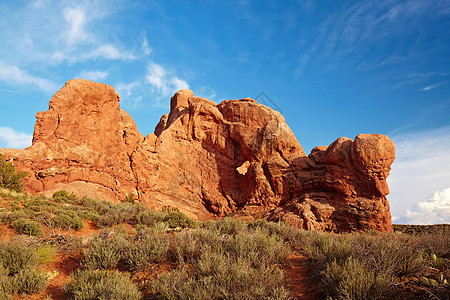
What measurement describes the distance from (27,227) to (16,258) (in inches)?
179

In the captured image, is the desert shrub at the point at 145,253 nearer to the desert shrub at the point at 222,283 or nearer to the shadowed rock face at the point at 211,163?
the desert shrub at the point at 222,283

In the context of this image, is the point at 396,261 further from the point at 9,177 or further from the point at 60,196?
the point at 9,177

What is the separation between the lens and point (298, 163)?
29.5 m

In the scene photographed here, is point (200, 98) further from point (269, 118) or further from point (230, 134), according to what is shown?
point (269, 118)

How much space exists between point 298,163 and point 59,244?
25.6 meters

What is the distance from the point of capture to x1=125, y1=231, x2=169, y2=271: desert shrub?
5.68m

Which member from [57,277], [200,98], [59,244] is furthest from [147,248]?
[200,98]

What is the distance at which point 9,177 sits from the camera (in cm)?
1797

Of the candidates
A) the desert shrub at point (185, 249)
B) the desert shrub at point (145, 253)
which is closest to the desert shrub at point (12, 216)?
the desert shrub at point (145, 253)

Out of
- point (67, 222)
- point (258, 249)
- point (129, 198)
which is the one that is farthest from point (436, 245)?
point (129, 198)

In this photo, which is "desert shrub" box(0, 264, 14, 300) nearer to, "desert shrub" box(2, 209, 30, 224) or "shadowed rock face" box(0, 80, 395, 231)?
"desert shrub" box(2, 209, 30, 224)

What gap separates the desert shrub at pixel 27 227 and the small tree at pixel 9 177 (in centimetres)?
1029

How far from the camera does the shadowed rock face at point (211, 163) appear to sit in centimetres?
2294

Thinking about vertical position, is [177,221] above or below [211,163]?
below
